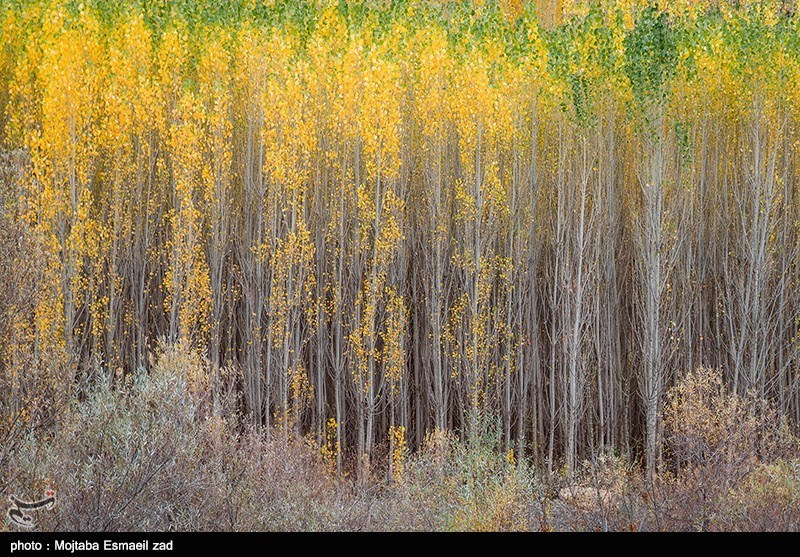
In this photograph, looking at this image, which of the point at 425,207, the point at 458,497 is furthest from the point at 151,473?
the point at 425,207

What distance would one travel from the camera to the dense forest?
15.8 meters

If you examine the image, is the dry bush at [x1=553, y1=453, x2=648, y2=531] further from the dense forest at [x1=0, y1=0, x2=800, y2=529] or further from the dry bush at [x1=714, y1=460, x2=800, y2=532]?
the dense forest at [x1=0, y1=0, x2=800, y2=529]

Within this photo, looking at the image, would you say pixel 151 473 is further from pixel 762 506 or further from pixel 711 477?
pixel 762 506

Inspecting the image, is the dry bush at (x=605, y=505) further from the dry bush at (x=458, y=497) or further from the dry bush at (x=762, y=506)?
the dry bush at (x=762, y=506)

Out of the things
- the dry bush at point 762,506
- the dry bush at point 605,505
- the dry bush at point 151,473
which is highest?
the dry bush at point 151,473

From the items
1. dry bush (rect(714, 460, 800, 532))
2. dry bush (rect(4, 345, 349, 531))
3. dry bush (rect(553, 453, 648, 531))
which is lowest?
dry bush (rect(553, 453, 648, 531))

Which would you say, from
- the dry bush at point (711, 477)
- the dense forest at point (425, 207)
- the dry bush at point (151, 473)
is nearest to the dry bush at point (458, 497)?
the dry bush at point (151, 473)

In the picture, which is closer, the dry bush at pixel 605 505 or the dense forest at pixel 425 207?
the dry bush at pixel 605 505

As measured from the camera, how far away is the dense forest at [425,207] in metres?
15.8

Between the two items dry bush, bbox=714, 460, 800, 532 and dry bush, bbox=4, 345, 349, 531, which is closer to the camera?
dry bush, bbox=4, 345, 349, 531

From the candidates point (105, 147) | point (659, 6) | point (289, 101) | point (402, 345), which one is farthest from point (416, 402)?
point (659, 6)

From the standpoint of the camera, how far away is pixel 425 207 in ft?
56.2

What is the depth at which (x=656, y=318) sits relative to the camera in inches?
626

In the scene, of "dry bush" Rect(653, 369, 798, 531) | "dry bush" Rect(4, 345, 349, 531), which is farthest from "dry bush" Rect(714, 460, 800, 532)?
"dry bush" Rect(4, 345, 349, 531)
